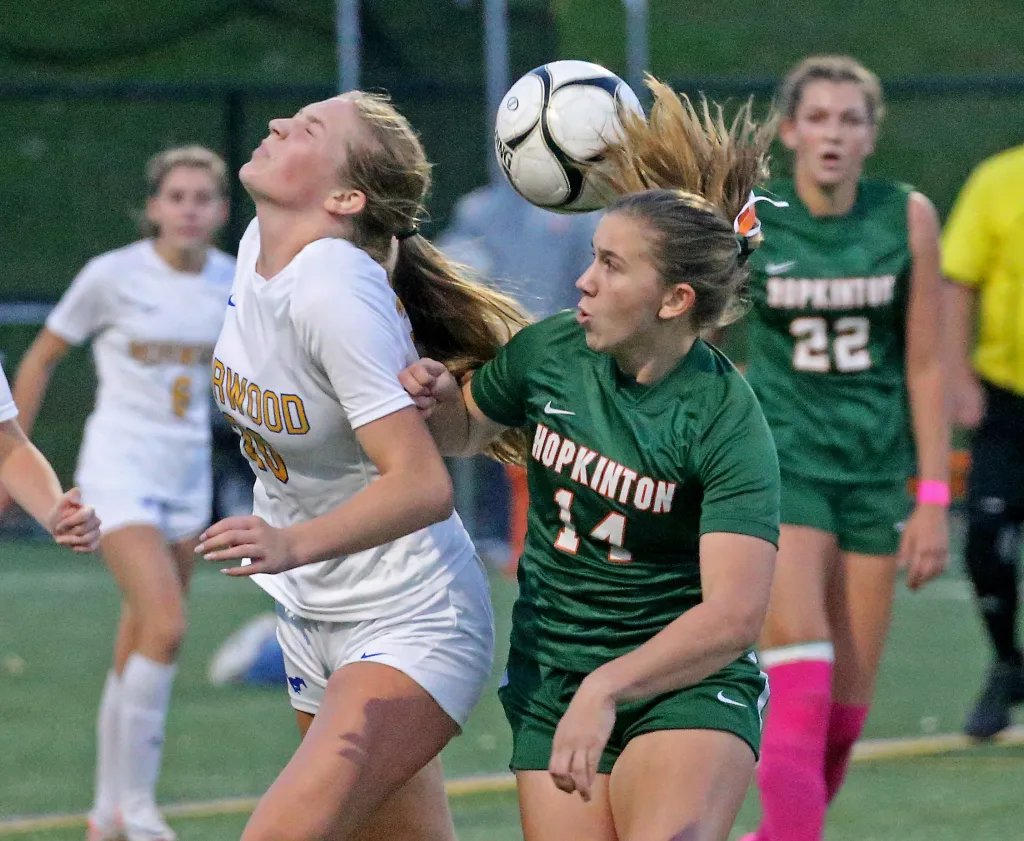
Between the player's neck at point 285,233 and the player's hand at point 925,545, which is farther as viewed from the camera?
the player's hand at point 925,545

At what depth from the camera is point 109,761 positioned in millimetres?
5820

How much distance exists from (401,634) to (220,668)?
470 cm

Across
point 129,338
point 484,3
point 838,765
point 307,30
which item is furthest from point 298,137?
point 307,30

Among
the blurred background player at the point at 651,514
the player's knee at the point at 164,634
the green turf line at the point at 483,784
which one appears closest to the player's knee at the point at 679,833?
the blurred background player at the point at 651,514

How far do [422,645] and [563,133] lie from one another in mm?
1051

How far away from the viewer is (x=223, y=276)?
6.93m

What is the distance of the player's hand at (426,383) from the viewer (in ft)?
12.2

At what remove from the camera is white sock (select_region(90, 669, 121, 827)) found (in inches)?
226

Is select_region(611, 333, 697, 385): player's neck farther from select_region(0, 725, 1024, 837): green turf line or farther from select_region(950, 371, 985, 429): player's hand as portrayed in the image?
select_region(950, 371, 985, 429): player's hand

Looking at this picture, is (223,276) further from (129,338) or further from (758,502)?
(758,502)

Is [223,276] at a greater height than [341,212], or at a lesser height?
lesser

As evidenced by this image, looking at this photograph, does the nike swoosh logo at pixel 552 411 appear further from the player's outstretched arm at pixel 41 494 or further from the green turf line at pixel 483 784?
the green turf line at pixel 483 784

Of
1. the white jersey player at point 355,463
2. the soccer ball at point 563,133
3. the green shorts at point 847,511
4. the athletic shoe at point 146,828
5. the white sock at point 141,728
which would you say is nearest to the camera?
the white jersey player at point 355,463

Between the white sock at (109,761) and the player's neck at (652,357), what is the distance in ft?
8.62
